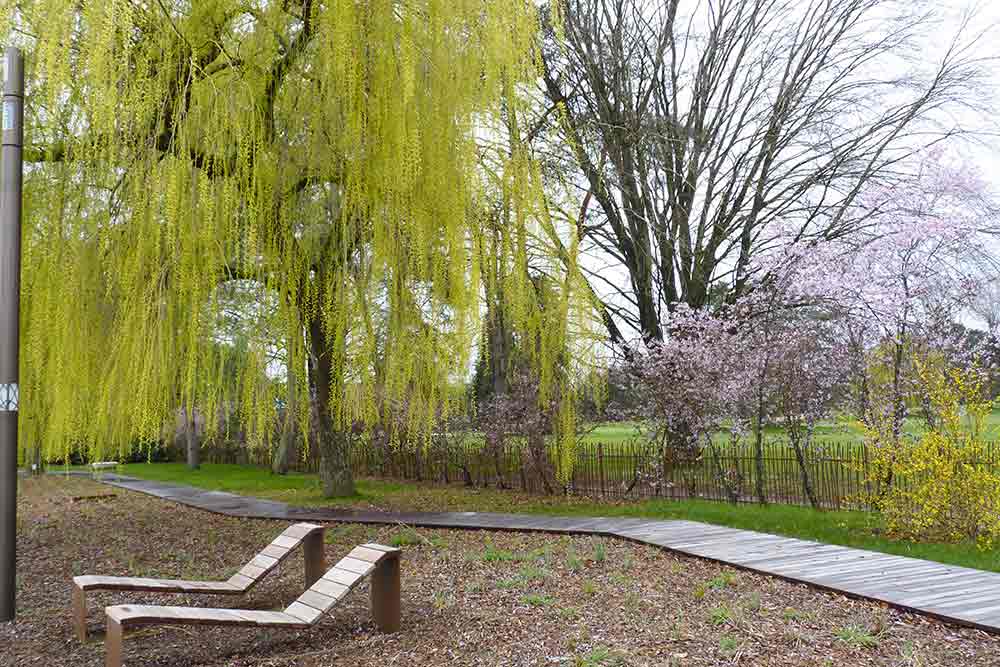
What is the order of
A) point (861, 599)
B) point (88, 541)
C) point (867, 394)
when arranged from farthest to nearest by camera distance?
point (867, 394), point (88, 541), point (861, 599)

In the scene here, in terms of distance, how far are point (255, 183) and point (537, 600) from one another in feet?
12.3

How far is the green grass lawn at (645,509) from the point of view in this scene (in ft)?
23.7

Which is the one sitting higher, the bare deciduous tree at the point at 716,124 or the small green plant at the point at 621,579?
the bare deciduous tree at the point at 716,124

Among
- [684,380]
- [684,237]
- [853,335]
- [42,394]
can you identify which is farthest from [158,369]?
[684,237]

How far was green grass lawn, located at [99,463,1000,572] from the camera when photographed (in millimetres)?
7238

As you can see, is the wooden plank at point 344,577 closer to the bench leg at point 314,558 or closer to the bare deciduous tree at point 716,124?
the bench leg at point 314,558

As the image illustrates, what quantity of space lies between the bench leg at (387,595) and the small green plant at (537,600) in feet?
2.68

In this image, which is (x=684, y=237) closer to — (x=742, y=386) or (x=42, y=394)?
(x=742, y=386)

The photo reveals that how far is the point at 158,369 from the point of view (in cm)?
602

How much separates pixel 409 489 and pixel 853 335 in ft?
25.5

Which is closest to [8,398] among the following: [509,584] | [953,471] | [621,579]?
[509,584]

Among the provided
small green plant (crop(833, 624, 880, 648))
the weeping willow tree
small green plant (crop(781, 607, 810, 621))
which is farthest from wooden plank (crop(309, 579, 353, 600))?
small green plant (crop(833, 624, 880, 648))

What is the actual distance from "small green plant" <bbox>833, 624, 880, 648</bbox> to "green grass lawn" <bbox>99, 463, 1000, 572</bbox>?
9.67ft

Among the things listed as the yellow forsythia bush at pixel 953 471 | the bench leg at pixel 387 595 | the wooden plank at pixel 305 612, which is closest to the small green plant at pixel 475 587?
the bench leg at pixel 387 595
